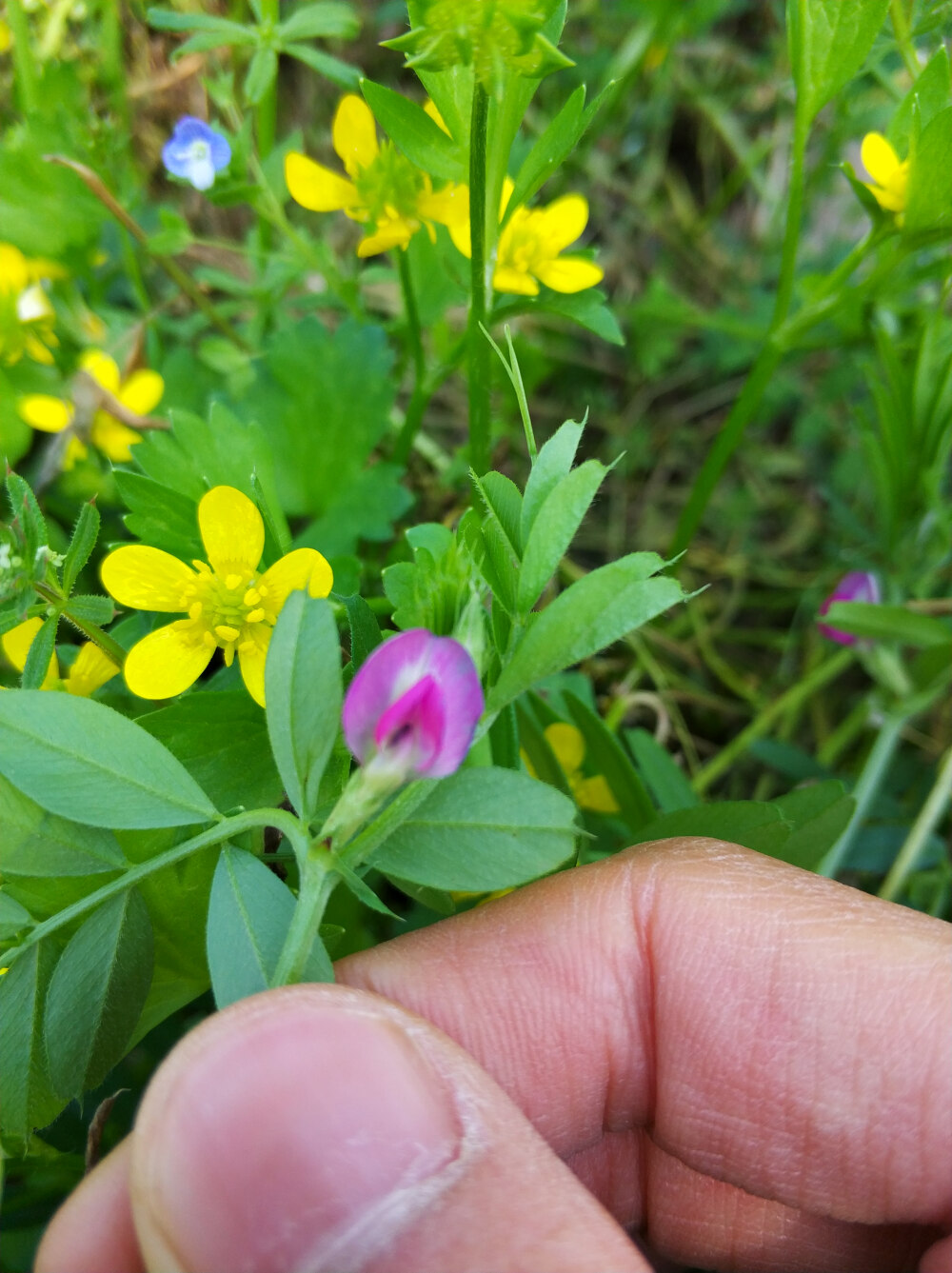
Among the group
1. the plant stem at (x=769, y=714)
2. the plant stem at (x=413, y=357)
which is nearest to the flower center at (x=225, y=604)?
the plant stem at (x=413, y=357)

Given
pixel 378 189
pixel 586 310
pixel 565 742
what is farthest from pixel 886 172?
pixel 565 742

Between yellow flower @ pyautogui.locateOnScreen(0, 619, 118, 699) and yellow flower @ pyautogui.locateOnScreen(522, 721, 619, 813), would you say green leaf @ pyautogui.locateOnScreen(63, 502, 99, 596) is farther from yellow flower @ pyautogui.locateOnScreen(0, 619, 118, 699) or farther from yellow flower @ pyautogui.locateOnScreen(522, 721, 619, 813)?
yellow flower @ pyautogui.locateOnScreen(522, 721, 619, 813)

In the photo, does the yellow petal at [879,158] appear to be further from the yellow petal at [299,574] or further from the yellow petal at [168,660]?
the yellow petal at [168,660]

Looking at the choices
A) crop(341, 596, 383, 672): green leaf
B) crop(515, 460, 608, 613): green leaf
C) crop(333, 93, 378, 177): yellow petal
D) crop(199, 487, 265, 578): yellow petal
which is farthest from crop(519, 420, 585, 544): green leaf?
crop(333, 93, 378, 177): yellow petal

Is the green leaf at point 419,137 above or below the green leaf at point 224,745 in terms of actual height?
above

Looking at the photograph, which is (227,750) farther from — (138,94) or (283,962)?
(138,94)

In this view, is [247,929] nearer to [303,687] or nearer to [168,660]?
[303,687]

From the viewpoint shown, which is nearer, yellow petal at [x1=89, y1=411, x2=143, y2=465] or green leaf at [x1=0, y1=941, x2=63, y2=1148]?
green leaf at [x1=0, y1=941, x2=63, y2=1148]
